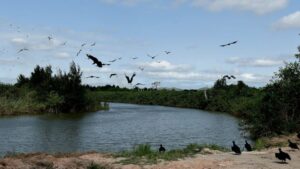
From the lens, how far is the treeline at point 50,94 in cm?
6712

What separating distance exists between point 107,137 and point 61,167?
2041 cm

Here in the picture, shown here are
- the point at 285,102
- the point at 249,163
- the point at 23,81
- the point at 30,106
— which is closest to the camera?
the point at 249,163

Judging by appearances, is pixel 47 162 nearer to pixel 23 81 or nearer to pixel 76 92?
pixel 76 92

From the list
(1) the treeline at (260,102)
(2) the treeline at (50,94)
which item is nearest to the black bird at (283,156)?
(1) the treeline at (260,102)

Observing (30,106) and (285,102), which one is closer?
(285,102)

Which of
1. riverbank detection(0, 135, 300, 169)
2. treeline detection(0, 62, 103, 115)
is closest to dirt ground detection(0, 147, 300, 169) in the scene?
riverbank detection(0, 135, 300, 169)

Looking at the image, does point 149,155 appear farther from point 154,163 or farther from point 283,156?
point 283,156

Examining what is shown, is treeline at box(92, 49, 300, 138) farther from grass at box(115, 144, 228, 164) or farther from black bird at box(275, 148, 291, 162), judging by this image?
black bird at box(275, 148, 291, 162)

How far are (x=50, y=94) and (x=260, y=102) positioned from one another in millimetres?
40118

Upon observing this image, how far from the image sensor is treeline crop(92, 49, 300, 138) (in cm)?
3175

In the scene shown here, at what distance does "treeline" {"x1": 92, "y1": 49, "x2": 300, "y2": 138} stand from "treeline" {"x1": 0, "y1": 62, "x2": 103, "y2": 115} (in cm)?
2259

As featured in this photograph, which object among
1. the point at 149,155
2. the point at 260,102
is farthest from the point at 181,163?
the point at 260,102

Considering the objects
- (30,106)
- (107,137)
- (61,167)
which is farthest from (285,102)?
(30,106)

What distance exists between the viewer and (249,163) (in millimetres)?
15484
